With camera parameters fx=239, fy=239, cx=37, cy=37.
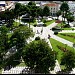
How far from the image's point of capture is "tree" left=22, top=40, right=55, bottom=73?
4507cm

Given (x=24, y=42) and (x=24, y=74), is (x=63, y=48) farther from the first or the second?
(x=24, y=74)

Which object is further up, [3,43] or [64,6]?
[3,43]

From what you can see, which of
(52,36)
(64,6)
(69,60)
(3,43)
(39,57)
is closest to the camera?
(39,57)

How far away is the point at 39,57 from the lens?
149 ft

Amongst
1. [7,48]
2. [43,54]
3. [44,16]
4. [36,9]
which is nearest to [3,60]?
[7,48]

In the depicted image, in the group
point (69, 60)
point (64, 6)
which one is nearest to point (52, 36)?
point (69, 60)

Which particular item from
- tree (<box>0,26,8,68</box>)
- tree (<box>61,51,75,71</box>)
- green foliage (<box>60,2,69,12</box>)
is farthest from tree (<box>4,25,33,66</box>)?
green foliage (<box>60,2,69,12</box>)

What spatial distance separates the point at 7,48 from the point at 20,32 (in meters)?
5.44

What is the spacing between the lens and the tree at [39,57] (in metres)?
45.1

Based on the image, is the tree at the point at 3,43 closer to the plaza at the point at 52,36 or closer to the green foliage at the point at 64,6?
the plaza at the point at 52,36

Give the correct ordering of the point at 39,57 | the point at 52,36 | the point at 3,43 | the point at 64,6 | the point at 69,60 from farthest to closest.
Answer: the point at 64,6 → the point at 52,36 → the point at 3,43 → the point at 69,60 → the point at 39,57

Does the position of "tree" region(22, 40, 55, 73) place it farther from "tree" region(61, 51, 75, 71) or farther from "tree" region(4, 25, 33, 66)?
"tree" region(4, 25, 33, 66)

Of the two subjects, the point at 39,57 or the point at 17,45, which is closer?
the point at 39,57

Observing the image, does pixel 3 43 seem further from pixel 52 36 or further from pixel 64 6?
pixel 64 6
